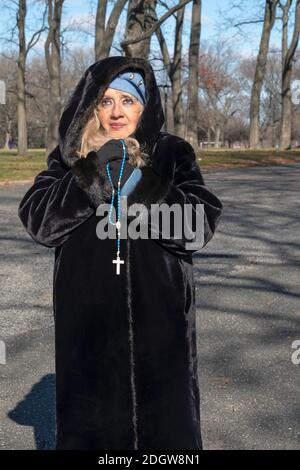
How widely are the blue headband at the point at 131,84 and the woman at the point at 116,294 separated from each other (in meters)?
0.02

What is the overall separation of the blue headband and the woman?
0.7 inches

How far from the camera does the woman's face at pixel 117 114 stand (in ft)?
7.78

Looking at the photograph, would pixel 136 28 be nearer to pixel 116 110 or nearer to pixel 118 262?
pixel 116 110

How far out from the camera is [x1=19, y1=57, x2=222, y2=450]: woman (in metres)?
2.28

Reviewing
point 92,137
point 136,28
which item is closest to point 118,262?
point 92,137

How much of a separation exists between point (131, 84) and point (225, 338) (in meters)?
3.09

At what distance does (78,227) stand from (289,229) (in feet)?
26.7

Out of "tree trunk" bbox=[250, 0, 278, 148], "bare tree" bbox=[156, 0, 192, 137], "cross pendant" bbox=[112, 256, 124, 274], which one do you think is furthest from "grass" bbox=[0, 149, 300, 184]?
"cross pendant" bbox=[112, 256, 124, 274]

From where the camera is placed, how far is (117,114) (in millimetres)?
2363

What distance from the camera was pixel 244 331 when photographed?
5371mm

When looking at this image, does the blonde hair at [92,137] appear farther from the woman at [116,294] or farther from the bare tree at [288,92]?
the bare tree at [288,92]

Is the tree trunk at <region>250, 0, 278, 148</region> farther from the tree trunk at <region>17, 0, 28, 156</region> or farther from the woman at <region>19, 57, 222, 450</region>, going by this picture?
the woman at <region>19, 57, 222, 450</region>

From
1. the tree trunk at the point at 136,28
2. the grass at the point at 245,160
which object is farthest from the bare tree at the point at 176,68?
the tree trunk at the point at 136,28

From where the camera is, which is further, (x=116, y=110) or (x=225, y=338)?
(x=225, y=338)
